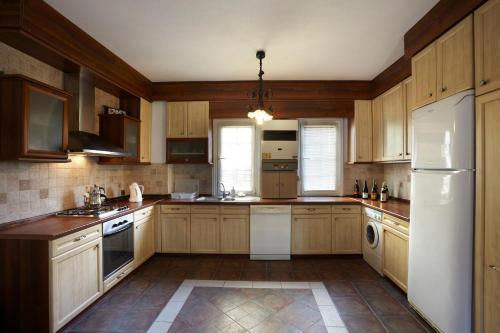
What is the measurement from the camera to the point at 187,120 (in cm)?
399

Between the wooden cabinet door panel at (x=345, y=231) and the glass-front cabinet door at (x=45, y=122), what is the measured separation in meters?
3.37

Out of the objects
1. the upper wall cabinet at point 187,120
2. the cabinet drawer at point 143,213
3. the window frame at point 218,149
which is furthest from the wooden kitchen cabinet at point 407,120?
the cabinet drawer at point 143,213

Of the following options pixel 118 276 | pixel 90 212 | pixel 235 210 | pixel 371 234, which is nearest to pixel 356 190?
pixel 371 234

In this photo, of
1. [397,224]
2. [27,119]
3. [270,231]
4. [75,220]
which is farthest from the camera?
[270,231]

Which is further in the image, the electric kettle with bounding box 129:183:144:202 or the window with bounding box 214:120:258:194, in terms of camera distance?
the window with bounding box 214:120:258:194

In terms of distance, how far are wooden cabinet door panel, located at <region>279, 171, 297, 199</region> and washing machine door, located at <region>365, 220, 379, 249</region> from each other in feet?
3.60

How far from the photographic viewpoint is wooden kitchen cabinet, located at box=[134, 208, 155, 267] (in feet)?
10.5

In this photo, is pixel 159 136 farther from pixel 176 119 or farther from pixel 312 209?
pixel 312 209

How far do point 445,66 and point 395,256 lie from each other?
192 centimetres

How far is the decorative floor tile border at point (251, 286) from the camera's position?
7.10 feet

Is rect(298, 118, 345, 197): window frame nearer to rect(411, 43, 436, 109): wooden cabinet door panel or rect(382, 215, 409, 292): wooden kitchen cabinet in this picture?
rect(382, 215, 409, 292): wooden kitchen cabinet

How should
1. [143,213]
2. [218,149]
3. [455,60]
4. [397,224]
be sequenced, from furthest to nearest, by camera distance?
[218,149] → [143,213] → [397,224] → [455,60]

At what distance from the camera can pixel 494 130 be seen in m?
1.53

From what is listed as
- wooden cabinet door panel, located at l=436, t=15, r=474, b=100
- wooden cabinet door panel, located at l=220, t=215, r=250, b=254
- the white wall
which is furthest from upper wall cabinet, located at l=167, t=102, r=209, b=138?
wooden cabinet door panel, located at l=436, t=15, r=474, b=100
